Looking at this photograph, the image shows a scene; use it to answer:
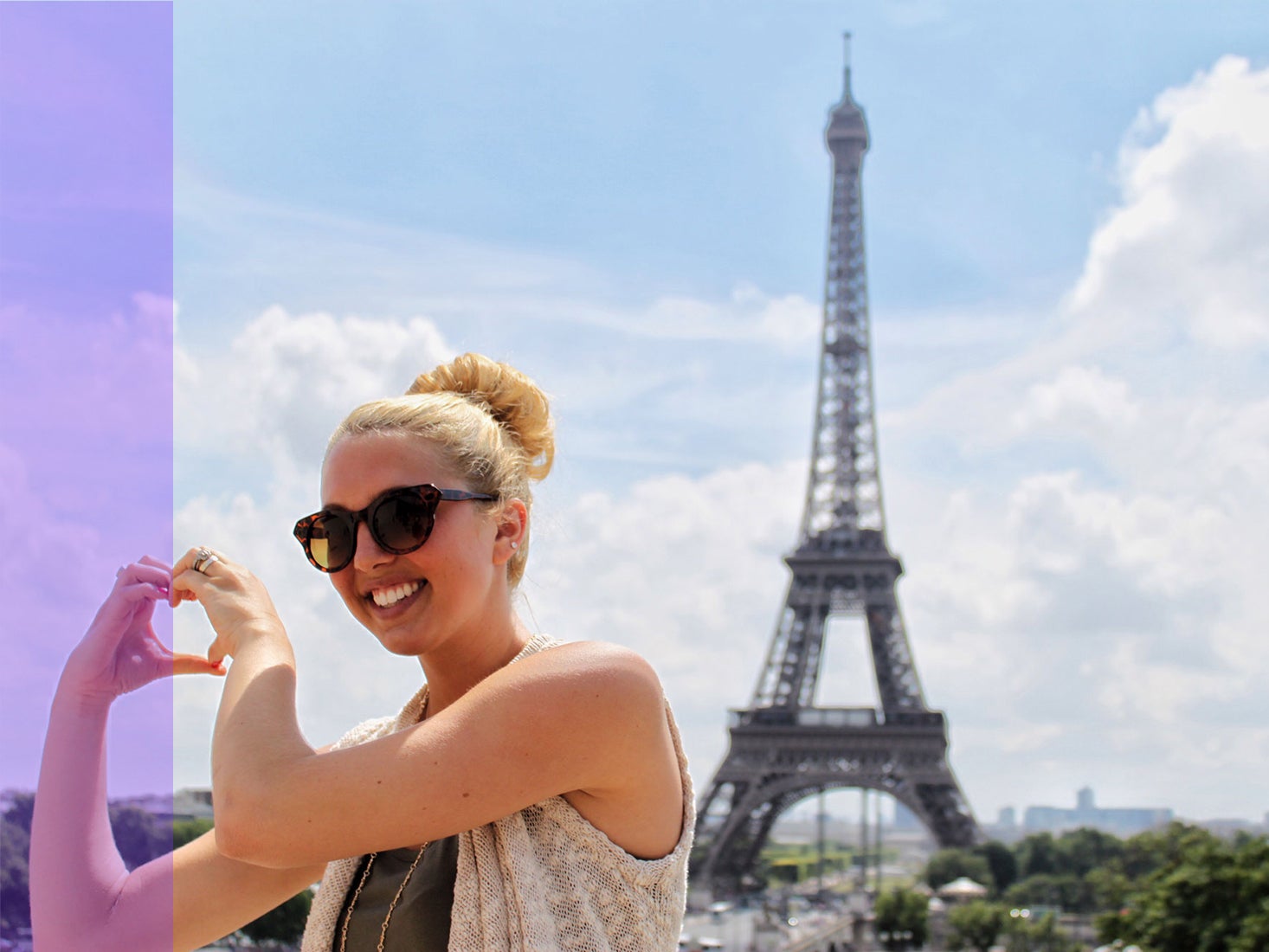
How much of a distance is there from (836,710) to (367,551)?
53006 millimetres

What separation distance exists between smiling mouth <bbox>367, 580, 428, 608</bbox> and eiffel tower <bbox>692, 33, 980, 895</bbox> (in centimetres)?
4949

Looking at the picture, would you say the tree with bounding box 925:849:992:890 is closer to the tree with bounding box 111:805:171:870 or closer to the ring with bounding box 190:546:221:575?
the tree with bounding box 111:805:171:870

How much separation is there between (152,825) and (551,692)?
4.09 ft

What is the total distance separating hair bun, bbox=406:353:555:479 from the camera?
246 centimetres

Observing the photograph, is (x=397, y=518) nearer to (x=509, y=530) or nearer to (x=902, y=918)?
(x=509, y=530)

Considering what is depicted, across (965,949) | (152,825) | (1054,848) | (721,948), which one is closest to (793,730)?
(721,948)

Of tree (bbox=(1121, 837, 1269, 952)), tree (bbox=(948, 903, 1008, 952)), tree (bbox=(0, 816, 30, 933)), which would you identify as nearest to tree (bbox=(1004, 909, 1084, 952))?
tree (bbox=(948, 903, 1008, 952))

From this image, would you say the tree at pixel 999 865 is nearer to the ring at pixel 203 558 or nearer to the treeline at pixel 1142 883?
the treeline at pixel 1142 883

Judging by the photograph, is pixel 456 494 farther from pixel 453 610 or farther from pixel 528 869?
pixel 528 869

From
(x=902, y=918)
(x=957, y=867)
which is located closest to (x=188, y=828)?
(x=902, y=918)

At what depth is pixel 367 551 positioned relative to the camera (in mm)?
2205

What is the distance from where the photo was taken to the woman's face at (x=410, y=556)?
221 centimetres

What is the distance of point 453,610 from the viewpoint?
2242 millimetres

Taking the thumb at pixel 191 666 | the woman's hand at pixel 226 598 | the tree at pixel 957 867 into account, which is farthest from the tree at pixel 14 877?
the tree at pixel 957 867
